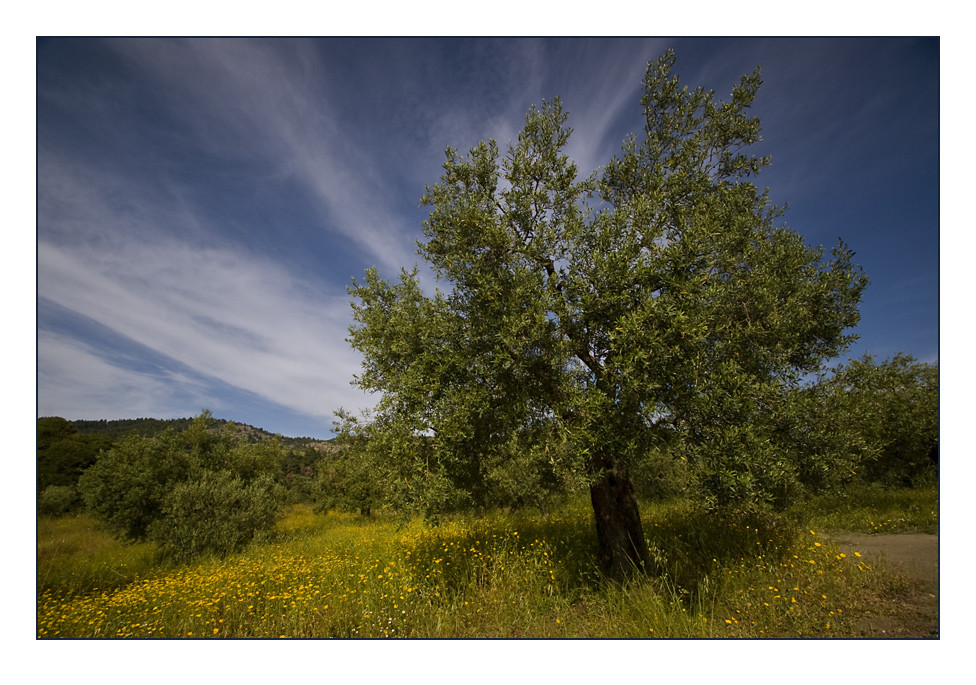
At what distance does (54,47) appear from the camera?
14.9 feet

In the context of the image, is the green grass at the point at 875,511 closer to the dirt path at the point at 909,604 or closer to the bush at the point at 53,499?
the dirt path at the point at 909,604

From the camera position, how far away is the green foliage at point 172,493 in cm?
1375

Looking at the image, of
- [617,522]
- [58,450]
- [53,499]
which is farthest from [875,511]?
[53,499]

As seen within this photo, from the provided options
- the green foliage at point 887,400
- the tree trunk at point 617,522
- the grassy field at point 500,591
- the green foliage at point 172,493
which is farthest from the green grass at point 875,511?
the green foliage at point 172,493

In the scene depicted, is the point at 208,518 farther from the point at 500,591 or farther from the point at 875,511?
the point at 875,511

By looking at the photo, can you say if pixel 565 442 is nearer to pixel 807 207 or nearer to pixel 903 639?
pixel 903 639

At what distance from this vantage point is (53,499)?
200 inches

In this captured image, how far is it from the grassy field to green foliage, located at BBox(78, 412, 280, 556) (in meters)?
6.84

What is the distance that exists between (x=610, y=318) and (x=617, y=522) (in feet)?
12.9

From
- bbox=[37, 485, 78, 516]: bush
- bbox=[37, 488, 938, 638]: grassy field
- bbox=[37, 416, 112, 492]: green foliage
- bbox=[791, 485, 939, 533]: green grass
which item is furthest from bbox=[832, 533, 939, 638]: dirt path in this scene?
bbox=[37, 485, 78, 516]: bush

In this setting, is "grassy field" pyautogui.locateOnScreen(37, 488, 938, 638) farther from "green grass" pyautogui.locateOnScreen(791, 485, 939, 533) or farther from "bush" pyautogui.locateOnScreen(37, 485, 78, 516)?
"green grass" pyautogui.locateOnScreen(791, 485, 939, 533)

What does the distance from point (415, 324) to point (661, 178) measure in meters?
5.32

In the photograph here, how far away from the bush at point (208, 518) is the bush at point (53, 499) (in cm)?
941

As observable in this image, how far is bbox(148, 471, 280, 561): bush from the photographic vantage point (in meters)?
13.5
